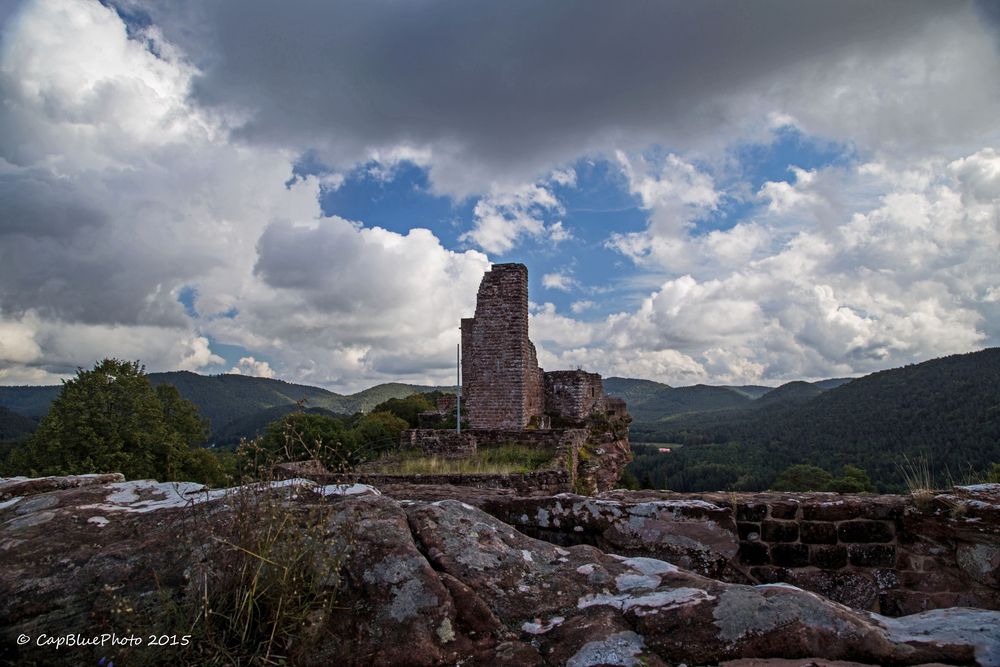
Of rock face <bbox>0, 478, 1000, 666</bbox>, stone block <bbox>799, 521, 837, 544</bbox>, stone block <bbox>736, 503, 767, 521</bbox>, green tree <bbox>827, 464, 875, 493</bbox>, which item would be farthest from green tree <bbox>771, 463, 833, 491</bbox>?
rock face <bbox>0, 478, 1000, 666</bbox>

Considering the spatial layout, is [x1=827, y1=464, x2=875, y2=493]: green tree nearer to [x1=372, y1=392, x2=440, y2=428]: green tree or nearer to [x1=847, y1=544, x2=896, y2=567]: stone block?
[x1=372, y1=392, x2=440, y2=428]: green tree

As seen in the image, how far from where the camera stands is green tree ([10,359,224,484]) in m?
19.2

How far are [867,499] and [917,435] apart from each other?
7311 centimetres

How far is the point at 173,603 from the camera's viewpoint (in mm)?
2078

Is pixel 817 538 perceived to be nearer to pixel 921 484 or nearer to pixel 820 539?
pixel 820 539

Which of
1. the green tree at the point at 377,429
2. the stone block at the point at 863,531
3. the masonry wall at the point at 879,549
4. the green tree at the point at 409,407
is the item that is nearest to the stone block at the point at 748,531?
the masonry wall at the point at 879,549

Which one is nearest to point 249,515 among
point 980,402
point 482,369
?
point 482,369

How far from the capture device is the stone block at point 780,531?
380cm

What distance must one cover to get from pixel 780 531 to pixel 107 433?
23991 mm

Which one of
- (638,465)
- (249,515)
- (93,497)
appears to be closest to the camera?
(249,515)

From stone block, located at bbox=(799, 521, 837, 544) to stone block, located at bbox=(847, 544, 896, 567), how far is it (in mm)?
153

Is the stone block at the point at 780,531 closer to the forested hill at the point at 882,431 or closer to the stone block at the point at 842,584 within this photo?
the stone block at the point at 842,584

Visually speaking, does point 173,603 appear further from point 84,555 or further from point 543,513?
point 543,513

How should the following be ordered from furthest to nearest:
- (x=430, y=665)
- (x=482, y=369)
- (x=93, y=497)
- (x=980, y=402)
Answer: (x=980, y=402) < (x=482, y=369) < (x=93, y=497) < (x=430, y=665)
